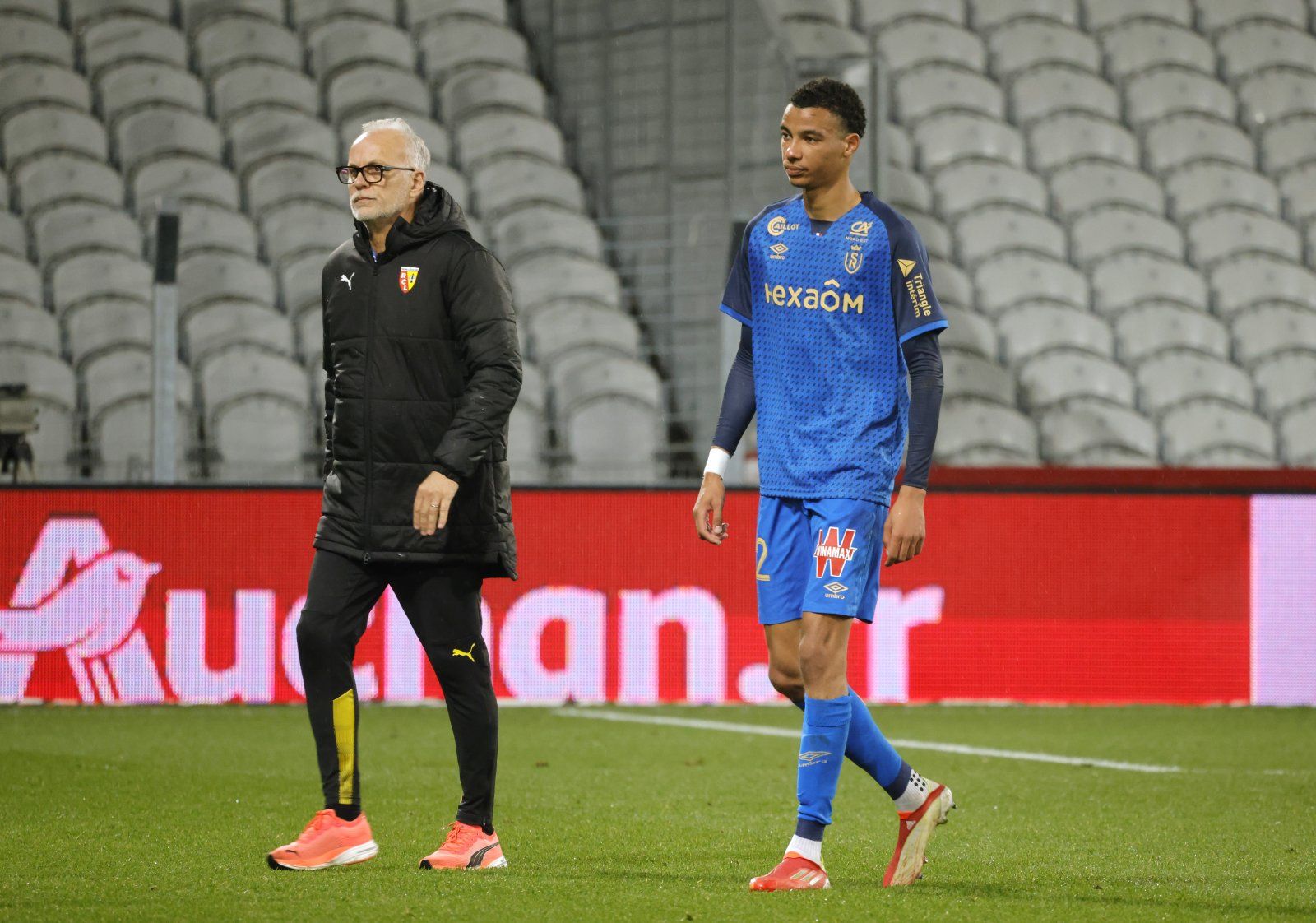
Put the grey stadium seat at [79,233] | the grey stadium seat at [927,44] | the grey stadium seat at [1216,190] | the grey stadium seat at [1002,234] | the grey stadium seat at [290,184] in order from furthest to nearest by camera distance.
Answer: the grey stadium seat at [927,44], the grey stadium seat at [1216,190], the grey stadium seat at [1002,234], the grey stadium seat at [290,184], the grey stadium seat at [79,233]

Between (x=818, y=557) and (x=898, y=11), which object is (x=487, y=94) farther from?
(x=818, y=557)

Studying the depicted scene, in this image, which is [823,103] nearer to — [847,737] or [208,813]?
[847,737]

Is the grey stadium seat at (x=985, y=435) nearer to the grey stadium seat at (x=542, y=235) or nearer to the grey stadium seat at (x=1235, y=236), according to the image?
the grey stadium seat at (x=542, y=235)

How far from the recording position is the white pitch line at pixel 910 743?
21.1 feet

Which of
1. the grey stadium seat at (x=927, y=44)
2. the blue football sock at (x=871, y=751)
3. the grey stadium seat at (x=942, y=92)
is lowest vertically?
the blue football sock at (x=871, y=751)

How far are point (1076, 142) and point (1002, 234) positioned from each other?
160 centimetres

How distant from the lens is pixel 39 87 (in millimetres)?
13023

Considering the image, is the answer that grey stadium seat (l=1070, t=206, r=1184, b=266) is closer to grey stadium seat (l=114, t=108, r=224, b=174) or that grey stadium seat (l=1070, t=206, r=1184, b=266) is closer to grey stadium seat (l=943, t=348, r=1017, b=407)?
grey stadium seat (l=943, t=348, r=1017, b=407)

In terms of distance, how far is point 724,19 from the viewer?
12.7 m

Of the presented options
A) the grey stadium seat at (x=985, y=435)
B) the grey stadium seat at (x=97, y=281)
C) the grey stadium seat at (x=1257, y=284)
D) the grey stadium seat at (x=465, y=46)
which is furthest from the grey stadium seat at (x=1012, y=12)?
the grey stadium seat at (x=97, y=281)

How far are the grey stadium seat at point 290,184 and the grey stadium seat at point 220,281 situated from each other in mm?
874

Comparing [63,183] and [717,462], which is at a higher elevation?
[63,183]

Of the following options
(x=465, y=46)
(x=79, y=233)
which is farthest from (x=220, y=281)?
(x=465, y=46)

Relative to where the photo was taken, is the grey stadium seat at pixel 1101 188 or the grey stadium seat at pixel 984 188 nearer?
the grey stadium seat at pixel 984 188
